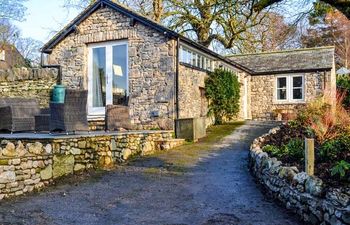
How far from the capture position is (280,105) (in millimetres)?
21078

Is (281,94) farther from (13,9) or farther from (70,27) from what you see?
(13,9)

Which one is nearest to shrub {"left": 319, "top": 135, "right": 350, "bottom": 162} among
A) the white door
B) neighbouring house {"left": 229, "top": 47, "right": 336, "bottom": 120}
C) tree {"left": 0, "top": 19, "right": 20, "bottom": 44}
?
the white door

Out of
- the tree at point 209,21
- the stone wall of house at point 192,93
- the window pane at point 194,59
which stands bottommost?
the stone wall of house at point 192,93

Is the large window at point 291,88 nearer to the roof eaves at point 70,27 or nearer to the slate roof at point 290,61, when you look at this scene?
the slate roof at point 290,61

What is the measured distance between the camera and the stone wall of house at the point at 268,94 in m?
20.2

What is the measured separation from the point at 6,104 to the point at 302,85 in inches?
627

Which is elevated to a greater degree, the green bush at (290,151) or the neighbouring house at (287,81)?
the neighbouring house at (287,81)

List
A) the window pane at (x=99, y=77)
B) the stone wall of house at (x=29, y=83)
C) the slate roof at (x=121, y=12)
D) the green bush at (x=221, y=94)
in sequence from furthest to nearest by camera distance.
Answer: the green bush at (x=221, y=94)
the stone wall of house at (x=29, y=83)
the window pane at (x=99, y=77)
the slate roof at (x=121, y=12)

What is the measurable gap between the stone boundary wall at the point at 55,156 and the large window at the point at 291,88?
12976mm

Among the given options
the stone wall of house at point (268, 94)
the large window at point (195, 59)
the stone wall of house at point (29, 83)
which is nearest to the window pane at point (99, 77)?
the stone wall of house at point (29, 83)

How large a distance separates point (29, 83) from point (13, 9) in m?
7.32

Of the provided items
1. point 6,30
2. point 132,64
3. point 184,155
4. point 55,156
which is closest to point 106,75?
point 132,64

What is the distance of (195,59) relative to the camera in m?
14.4

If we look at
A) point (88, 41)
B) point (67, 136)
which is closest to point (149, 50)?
point (88, 41)
